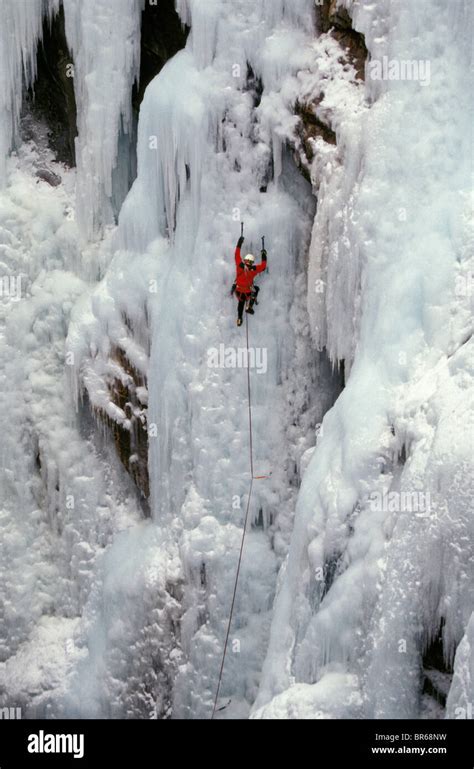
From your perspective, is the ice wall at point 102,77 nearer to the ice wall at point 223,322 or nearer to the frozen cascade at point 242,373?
the frozen cascade at point 242,373

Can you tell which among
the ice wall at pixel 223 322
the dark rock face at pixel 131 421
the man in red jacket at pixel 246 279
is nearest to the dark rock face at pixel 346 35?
the ice wall at pixel 223 322

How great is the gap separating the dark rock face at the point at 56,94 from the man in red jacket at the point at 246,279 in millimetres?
3493

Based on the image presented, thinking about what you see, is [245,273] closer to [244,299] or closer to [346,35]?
[244,299]

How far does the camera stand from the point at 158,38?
14.6m

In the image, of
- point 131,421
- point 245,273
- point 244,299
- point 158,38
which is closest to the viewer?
point 245,273

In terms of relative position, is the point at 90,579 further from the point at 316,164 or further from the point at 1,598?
the point at 316,164

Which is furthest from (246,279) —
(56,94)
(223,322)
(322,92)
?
(56,94)

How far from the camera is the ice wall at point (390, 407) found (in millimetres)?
10031

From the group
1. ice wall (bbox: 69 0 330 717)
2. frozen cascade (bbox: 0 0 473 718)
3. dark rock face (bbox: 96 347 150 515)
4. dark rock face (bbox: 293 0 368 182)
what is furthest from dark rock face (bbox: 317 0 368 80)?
dark rock face (bbox: 96 347 150 515)

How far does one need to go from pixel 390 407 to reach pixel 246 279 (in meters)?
2.75

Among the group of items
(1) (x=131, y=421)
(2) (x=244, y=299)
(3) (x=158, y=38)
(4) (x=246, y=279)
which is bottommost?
(1) (x=131, y=421)

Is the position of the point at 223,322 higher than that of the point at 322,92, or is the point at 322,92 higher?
the point at 322,92

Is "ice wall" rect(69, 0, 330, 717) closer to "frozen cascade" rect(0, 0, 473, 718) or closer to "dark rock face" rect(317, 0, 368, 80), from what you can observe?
"frozen cascade" rect(0, 0, 473, 718)
